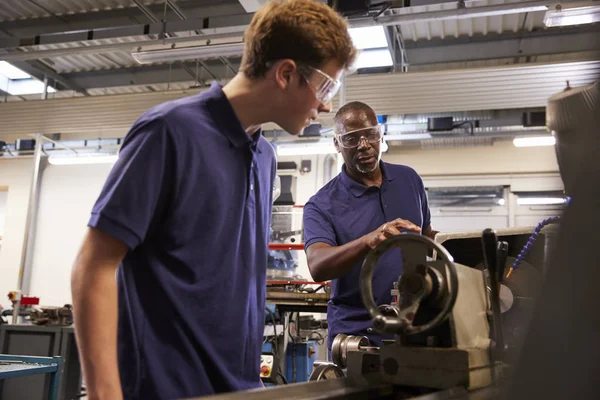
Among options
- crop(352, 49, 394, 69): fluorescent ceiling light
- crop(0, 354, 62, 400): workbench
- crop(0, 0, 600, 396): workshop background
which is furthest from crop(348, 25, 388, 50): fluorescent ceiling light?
crop(0, 354, 62, 400): workbench

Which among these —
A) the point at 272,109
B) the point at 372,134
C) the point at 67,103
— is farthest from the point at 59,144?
the point at 272,109

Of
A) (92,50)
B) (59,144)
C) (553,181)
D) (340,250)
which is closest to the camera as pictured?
(553,181)

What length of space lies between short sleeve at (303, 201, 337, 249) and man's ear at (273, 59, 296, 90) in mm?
851

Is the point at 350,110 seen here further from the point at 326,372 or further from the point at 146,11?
the point at 146,11

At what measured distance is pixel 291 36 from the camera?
3.39ft

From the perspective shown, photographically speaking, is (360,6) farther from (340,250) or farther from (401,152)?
(401,152)

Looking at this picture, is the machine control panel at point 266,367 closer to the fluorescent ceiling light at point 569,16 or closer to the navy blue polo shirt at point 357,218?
the navy blue polo shirt at point 357,218

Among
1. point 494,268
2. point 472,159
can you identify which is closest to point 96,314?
point 494,268

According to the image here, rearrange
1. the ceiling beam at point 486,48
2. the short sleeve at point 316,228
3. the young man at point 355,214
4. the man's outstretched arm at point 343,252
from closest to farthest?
the man's outstretched arm at point 343,252 < the young man at point 355,214 < the short sleeve at point 316,228 < the ceiling beam at point 486,48

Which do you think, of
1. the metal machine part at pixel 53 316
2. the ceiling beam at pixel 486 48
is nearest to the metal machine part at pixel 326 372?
the metal machine part at pixel 53 316

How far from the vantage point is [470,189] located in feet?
25.6

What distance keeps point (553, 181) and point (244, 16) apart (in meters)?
4.33

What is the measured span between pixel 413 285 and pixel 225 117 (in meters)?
0.48

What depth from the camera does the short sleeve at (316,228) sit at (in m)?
1.82
